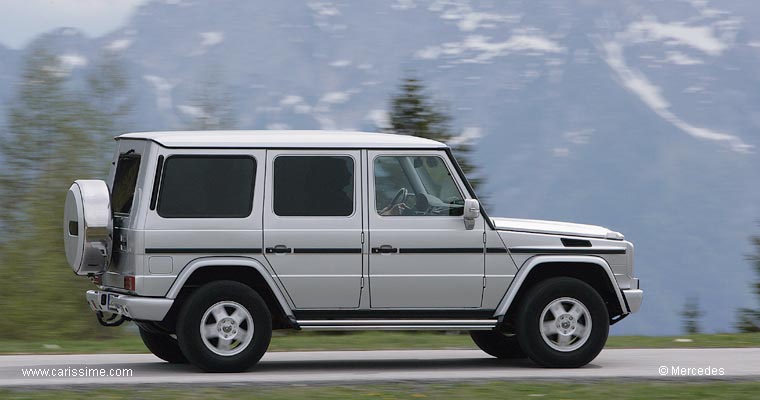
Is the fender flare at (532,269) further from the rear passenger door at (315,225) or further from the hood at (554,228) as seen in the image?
the rear passenger door at (315,225)

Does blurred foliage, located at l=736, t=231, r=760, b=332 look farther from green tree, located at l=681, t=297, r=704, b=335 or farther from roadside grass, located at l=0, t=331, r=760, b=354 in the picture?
roadside grass, located at l=0, t=331, r=760, b=354

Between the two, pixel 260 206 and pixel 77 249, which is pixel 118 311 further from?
pixel 260 206

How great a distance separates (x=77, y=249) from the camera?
1155 cm

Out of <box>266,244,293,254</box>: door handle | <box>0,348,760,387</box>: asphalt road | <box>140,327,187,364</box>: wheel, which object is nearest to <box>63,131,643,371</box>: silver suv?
<box>266,244,293,254</box>: door handle

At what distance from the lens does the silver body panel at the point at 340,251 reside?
11250mm

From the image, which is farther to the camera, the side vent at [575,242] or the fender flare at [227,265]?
the side vent at [575,242]

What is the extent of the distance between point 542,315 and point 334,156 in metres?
2.30

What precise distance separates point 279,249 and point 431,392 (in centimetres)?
209

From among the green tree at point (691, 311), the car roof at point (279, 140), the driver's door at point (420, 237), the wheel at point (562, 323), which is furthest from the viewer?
the green tree at point (691, 311)

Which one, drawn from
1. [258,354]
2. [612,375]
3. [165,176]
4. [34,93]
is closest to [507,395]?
[612,375]

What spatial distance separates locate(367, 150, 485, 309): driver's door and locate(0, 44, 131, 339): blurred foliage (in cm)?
1363

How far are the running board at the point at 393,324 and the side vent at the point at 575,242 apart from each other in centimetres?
99

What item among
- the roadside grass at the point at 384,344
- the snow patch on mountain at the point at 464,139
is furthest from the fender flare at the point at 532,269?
the snow patch on mountain at the point at 464,139

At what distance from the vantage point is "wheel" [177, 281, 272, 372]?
36.9ft
